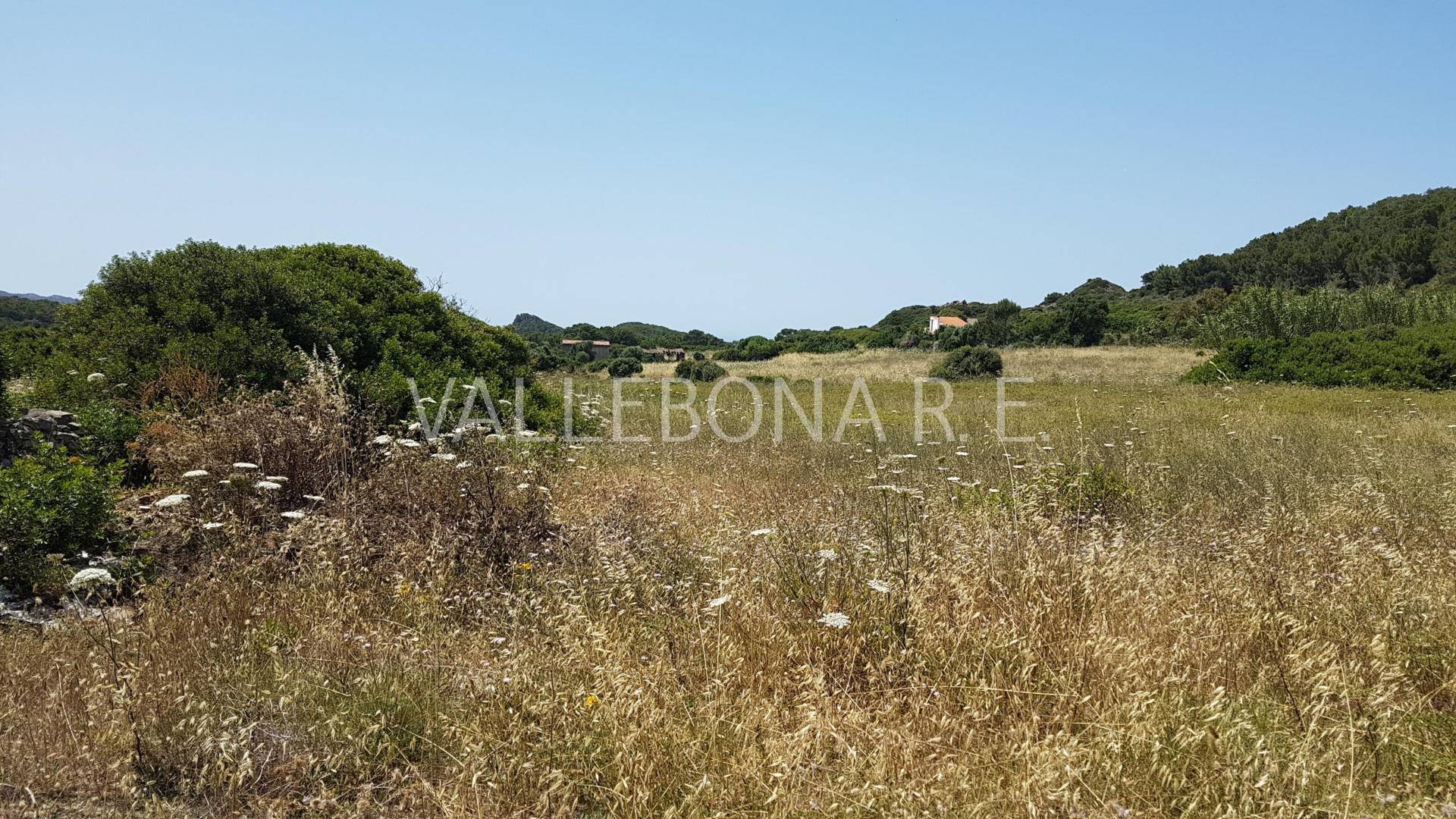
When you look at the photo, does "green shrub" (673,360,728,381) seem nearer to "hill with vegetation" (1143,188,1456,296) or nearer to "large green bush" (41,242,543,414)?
"large green bush" (41,242,543,414)

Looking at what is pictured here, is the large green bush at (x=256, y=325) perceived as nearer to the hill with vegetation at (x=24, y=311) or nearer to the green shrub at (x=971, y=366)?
the hill with vegetation at (x=24, y=311)

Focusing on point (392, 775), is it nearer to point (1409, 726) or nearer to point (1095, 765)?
point (1095, 765)

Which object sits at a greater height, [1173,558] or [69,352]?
[69,352]

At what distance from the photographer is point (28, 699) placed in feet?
9.07

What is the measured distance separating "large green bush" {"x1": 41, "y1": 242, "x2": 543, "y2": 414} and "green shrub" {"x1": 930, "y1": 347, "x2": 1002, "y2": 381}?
18549mm

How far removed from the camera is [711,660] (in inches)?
120

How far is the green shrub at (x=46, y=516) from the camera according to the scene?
3.94 metres

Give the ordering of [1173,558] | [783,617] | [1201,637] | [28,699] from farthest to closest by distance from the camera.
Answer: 1. [1173,558]
2. [783,617]
3. [1201,637]
4. [28,699]

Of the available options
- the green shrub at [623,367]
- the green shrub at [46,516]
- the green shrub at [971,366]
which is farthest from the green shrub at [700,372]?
the green shrub at [46,516]

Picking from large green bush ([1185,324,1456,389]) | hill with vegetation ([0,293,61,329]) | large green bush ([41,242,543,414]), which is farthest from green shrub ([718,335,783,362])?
large green bush ([41,242,543,414])

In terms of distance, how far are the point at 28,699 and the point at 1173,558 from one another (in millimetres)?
5277

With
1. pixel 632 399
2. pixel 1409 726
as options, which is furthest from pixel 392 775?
pixel 632 399

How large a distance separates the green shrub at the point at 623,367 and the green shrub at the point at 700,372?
2291 millimetres

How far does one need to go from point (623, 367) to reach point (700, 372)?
4863 millimetres
